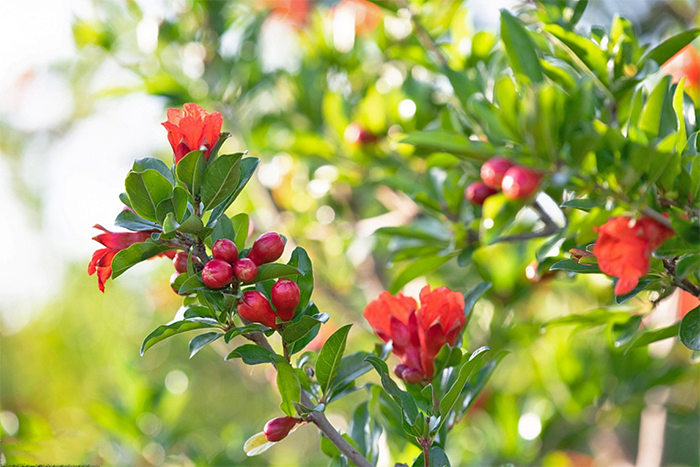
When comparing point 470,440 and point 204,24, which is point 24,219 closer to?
point 204,24

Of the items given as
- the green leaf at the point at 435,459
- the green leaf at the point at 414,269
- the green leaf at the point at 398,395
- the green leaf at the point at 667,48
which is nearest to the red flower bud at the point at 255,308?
the green leaf at the point at 398,395

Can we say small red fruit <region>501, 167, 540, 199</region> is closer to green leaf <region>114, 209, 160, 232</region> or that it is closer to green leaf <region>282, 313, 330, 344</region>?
green leaf <region>282, 313, 330, 344</region>

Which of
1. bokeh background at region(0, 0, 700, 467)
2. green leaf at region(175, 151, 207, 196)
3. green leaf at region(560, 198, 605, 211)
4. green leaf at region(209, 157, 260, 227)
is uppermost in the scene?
green leaf at region(175, 151, 207, 196)

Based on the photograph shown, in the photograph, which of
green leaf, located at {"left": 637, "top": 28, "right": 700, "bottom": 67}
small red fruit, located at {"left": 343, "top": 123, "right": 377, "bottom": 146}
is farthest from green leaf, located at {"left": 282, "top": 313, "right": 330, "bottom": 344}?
small red fruit, located at {"left": 343, "top": 123, "right": 377, "bottom": 146}

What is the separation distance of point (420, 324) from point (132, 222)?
339 mm

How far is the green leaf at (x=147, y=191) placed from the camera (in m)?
0.58

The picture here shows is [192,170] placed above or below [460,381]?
above

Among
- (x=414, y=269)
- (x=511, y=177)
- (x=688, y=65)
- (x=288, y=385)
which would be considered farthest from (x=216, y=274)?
(x=688, y=65)

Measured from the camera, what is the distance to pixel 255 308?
603mm

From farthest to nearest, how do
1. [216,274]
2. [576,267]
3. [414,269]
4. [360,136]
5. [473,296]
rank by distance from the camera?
[360,136] < [414,269] < [473,296] < [576,267] < [216,274]

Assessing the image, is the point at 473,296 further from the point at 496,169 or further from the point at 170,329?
the point at 170,329

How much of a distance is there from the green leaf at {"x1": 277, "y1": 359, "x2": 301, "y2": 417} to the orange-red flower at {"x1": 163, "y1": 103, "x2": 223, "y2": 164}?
22cm

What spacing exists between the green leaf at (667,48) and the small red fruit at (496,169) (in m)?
0.25

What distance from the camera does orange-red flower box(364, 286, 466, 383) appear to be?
727 mm
